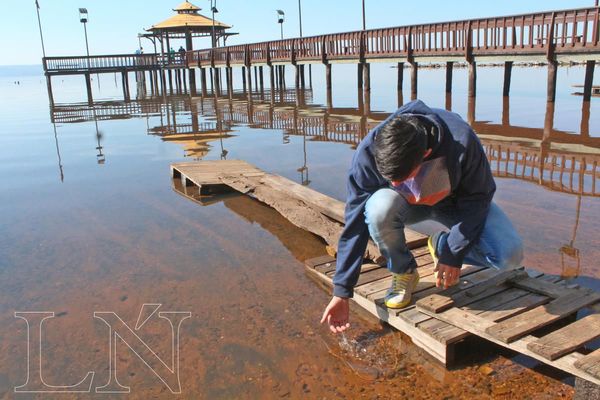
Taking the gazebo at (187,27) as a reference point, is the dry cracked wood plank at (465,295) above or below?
below

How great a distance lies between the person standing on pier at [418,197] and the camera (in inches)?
85.3

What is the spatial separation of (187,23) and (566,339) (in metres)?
37.4

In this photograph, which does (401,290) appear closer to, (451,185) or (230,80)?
(451,185)

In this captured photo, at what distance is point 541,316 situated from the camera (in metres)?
2.94

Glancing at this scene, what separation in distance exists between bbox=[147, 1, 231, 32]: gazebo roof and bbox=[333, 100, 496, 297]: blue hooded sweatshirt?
36487 mm

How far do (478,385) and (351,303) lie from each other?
1.16 m

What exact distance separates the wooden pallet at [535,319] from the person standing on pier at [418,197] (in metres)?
0.18

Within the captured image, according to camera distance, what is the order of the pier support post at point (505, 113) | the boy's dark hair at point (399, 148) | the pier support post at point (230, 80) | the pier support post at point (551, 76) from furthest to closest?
1. the pier support post at point (230, 80)
2. the pier support post at point (551, 76)
3. the pier support post at point (505, 113)
4. the boy's dark hair at point (399, 148)

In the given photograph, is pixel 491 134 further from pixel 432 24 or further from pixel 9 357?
pixel 9 357

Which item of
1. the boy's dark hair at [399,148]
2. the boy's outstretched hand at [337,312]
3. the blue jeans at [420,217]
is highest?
the boy's dark hair at [399,148]

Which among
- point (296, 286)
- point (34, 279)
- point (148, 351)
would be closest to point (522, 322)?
point (296, 286)

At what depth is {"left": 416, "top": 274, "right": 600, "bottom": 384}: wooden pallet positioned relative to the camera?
2519mm

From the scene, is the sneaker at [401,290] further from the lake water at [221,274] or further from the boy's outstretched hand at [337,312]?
the boy's outstretched hand at [337,312]

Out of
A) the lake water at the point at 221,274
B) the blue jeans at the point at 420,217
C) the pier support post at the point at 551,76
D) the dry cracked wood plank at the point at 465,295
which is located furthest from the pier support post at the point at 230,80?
the blue jeans at the point at 420,217
